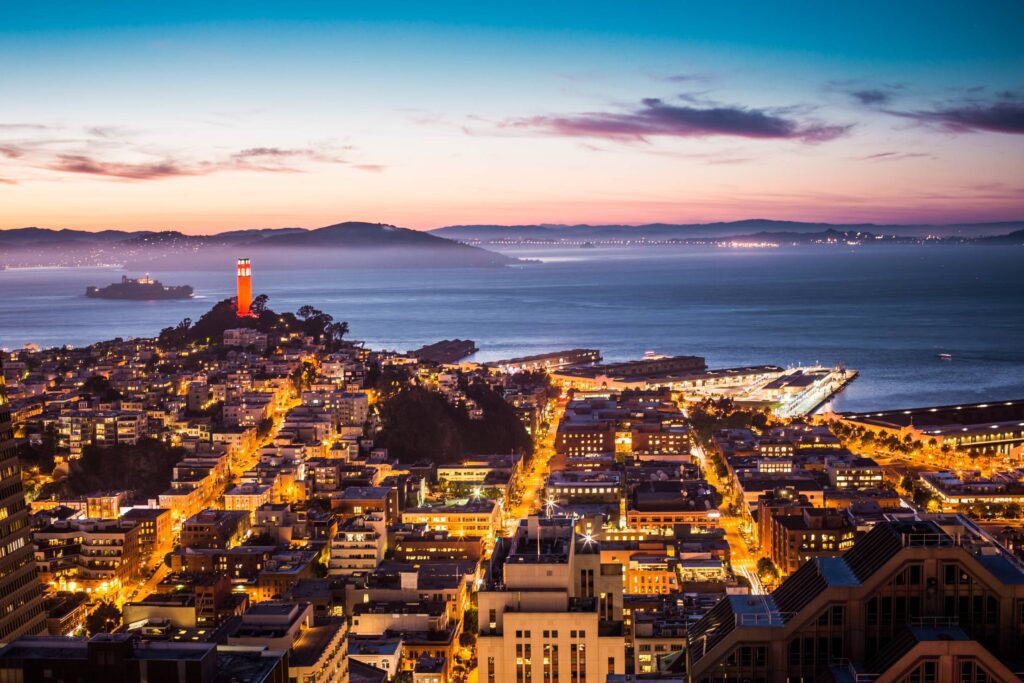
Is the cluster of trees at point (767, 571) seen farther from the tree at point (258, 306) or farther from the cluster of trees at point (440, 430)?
the tree at point (258, 306)

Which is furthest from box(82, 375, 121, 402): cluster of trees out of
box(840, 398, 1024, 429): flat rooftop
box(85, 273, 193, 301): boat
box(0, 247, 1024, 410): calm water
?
box(85, 273, 193, 301): boat

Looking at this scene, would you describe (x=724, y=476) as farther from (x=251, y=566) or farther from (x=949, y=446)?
(x=251, y=566)

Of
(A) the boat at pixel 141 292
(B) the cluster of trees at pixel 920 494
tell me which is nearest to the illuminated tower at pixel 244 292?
(B) the cluster of trees at pixel 920 494

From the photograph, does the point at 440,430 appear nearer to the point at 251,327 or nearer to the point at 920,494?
the point at 920,494

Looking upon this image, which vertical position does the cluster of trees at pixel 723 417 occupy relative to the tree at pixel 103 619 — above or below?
above

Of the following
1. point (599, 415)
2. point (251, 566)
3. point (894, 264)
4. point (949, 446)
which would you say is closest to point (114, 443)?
point (251, 566)

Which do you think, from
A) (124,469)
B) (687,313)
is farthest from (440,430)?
(687,313)
